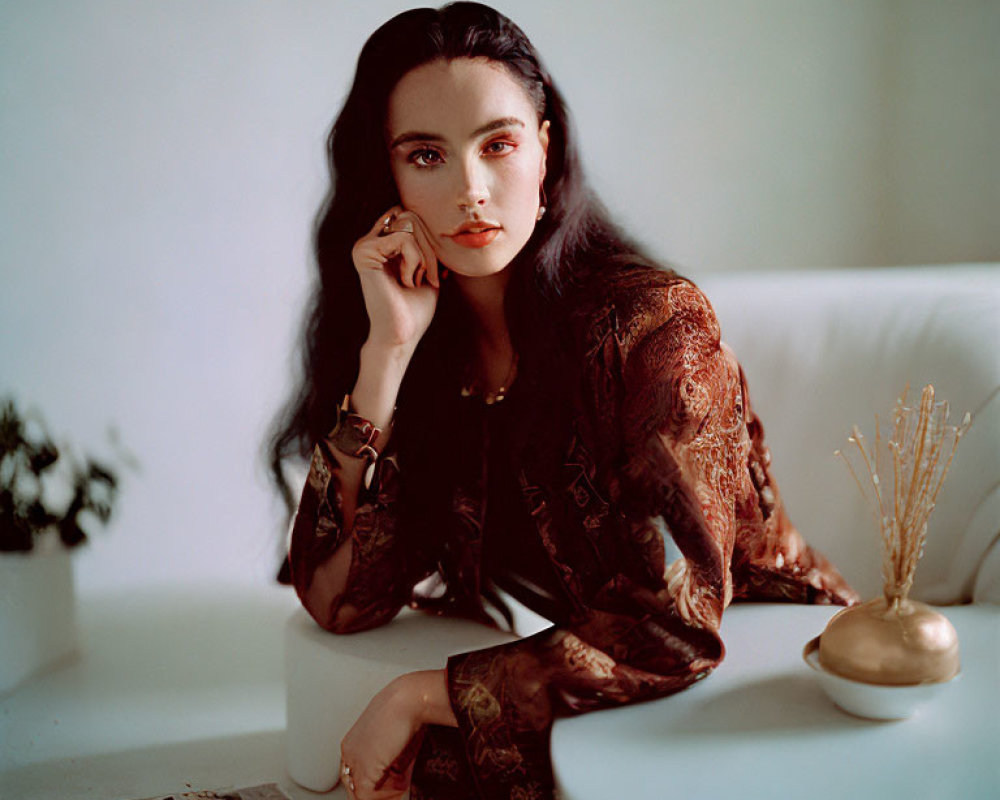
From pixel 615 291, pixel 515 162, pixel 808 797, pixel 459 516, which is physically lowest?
pixel 808 797

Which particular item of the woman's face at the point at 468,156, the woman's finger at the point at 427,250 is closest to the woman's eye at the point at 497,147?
the woman's face at the point at 468,156

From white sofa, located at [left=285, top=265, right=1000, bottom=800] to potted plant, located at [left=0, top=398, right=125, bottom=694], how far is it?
1.86ft

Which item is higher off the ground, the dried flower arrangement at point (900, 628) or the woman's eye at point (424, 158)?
the woman's eye at point (424, 158)

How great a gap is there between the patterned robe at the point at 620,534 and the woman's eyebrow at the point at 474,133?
8.9 inches

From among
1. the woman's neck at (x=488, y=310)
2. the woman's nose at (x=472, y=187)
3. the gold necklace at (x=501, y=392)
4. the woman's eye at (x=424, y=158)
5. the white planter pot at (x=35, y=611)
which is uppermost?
the woman's eye at (x=424, y=158)

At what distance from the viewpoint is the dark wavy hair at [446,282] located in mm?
1267

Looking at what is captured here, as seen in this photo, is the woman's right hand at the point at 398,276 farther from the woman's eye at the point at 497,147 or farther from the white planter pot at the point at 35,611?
the white planter pot at the point at 35,611

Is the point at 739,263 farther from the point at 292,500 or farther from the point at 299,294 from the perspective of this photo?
the point at 292,500

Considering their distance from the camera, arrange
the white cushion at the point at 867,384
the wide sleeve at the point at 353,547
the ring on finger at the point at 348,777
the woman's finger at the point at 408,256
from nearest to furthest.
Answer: the ring on finger at the point at 348,777 < the woman's finger at the point at 408,256 < the wide sleeve at the point at 353,547 < the white cushion at the point at 867,384

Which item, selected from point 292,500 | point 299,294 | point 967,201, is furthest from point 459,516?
point 967,201

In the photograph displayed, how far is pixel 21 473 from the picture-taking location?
5.86 ft

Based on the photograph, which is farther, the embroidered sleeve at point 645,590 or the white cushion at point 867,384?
the white cushion at point 867,384

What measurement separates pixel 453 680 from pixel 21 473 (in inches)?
39.4

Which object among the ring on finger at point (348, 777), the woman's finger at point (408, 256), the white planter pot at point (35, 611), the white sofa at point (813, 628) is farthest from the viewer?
the white planter pot at point (35, 611)
